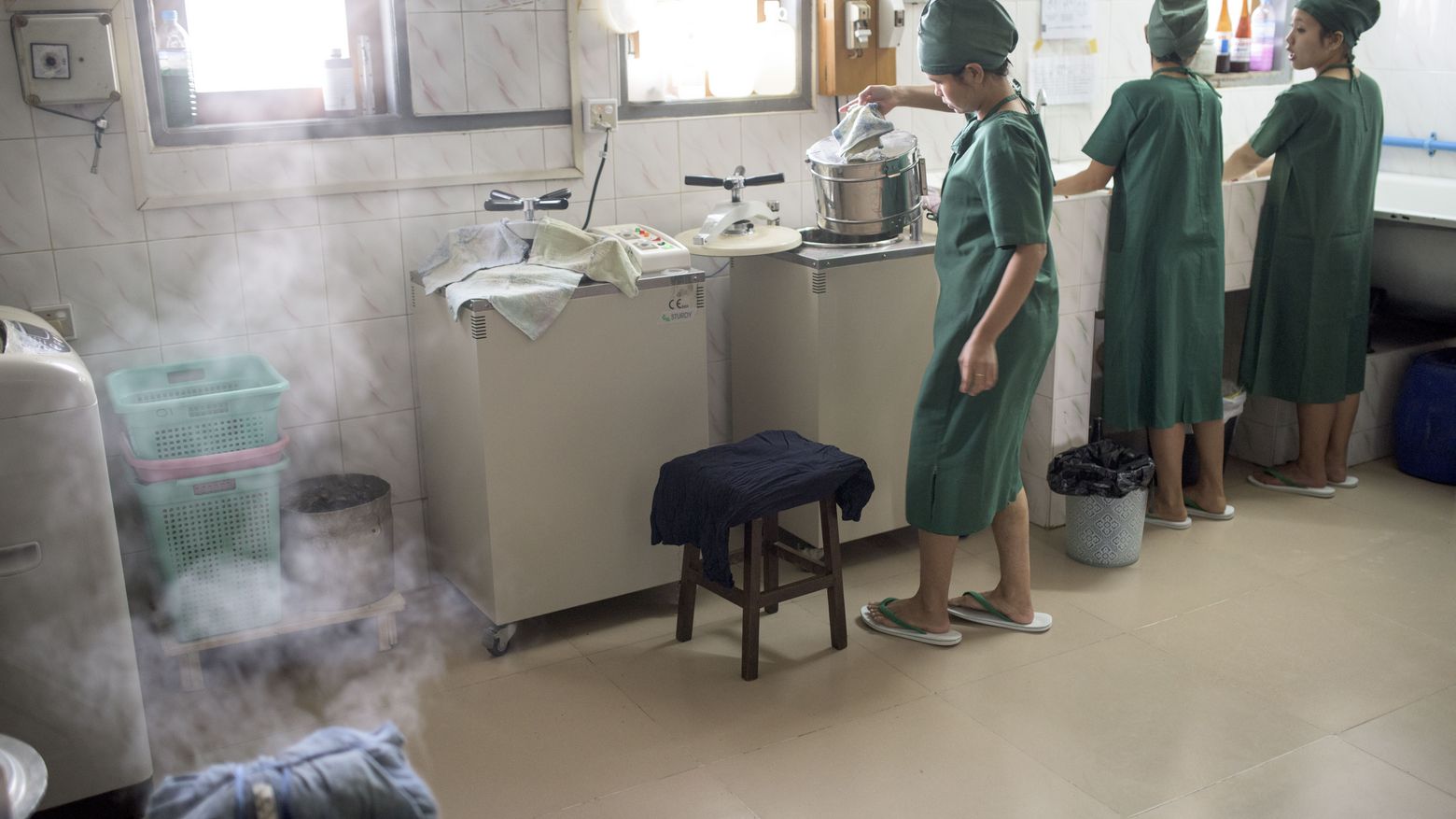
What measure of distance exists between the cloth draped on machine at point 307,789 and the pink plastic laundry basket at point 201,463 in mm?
1631

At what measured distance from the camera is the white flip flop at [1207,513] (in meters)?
3.89

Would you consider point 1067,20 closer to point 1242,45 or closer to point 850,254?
point 1242,45

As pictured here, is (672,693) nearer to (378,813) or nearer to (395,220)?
(395,220)

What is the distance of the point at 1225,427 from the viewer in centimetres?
410

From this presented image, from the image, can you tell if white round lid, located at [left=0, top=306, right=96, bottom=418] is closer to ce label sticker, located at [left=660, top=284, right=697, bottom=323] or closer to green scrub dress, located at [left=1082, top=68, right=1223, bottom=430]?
ce label sticker, located at [left=660, top=284, right=697, bottom=323]

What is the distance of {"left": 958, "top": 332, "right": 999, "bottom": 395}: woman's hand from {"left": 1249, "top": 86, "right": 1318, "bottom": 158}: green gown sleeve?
1623 millimetres

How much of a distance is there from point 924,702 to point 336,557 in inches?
54.3

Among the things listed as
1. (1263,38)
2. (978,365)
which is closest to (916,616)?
(978,365)

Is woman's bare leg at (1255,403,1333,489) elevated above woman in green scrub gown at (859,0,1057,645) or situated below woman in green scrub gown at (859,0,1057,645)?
below

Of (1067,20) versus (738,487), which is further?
(1067,20)

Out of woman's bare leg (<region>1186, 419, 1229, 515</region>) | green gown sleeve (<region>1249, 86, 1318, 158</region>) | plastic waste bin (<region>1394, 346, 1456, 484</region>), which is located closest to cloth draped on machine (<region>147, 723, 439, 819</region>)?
woman's bare leg (<region>1186, 419, 1229, 515</region>)

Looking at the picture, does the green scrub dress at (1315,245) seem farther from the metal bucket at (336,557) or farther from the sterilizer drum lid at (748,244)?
the metal bucket at (336,557)

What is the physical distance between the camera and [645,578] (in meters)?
3.23

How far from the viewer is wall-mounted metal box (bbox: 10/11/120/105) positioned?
267 centimetres
